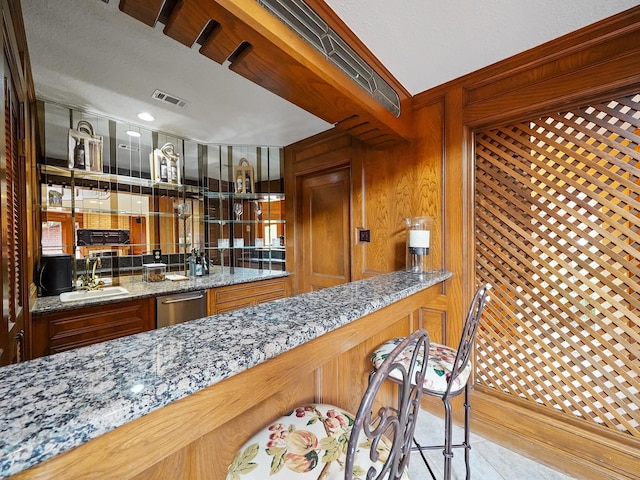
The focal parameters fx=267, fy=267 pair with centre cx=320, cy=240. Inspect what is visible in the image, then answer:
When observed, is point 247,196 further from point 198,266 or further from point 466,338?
point 466,338

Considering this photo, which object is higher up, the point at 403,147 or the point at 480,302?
the point at 403,147

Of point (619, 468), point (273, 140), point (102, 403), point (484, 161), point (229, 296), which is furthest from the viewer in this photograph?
point (273, 140)

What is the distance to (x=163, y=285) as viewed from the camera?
7.70ft

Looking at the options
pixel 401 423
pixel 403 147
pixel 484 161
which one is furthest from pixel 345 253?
pixel 401 423

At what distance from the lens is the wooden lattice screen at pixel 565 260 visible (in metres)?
1.37

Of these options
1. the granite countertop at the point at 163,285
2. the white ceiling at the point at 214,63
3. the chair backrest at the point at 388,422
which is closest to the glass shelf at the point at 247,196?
the granite countertop at the point at 163,285

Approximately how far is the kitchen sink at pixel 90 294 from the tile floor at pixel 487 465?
2326 millimetres

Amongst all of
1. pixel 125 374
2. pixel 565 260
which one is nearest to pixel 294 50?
pixel 125 374

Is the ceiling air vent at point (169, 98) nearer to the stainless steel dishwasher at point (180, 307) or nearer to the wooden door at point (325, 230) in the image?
the wooden door at point (325, 230)

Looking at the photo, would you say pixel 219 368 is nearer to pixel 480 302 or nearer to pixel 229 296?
pixel 480 302

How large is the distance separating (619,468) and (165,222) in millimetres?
3616

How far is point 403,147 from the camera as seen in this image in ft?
6.73

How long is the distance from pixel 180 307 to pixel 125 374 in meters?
1.88

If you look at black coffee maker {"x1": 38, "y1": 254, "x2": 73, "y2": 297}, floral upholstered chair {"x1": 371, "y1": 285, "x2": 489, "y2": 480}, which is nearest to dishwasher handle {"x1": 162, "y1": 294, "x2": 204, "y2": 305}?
black coffee maker {"x1": 38, "y1": 254, "x2": 73, "y2": 297}
